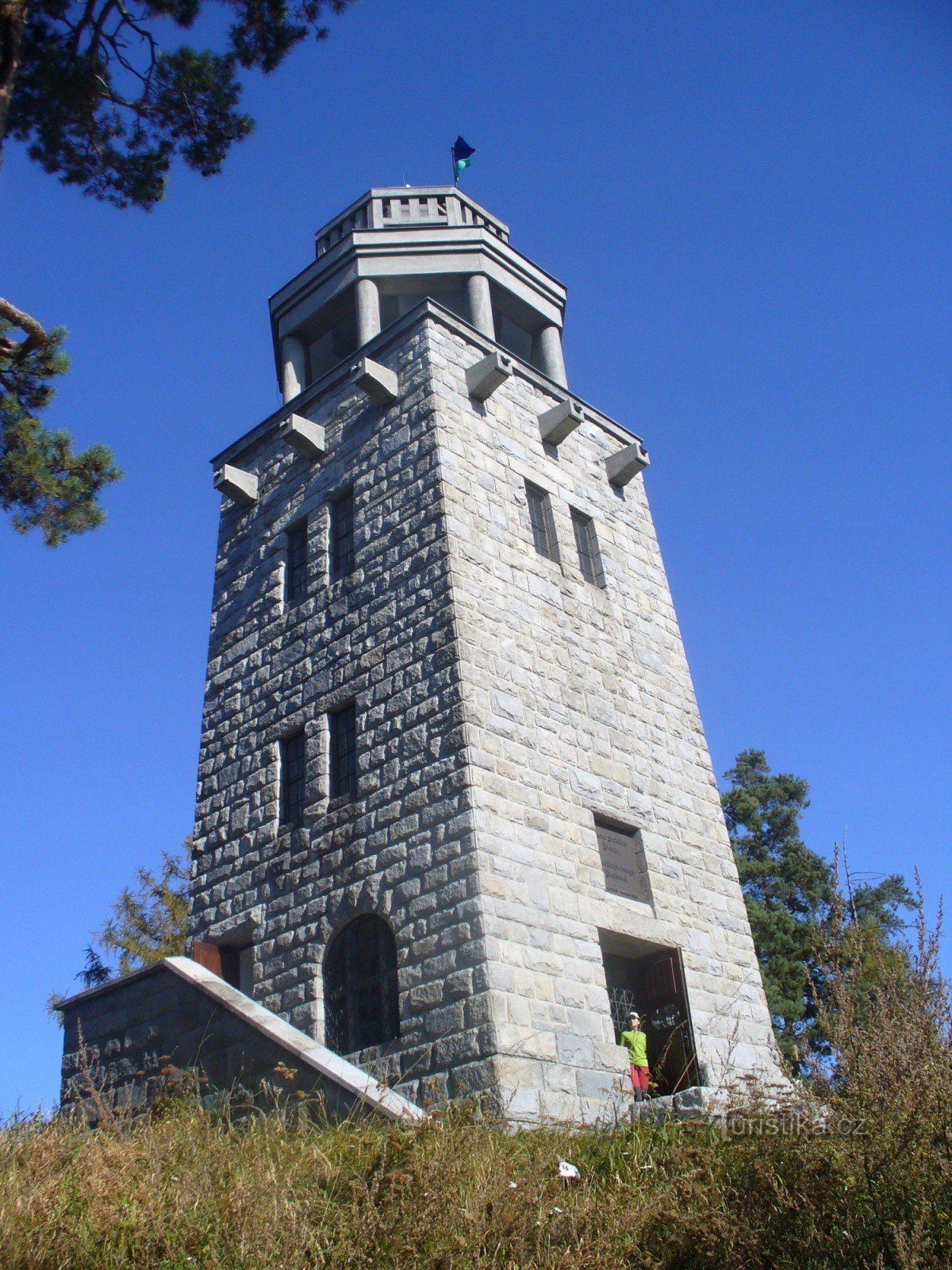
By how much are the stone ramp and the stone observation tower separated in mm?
273

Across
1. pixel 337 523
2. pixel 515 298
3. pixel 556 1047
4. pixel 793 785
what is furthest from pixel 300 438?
pixel 793 785

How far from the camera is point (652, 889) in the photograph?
36.1ft

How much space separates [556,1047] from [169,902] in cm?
1441

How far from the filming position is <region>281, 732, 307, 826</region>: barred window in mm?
11539

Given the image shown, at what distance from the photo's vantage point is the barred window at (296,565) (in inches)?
516

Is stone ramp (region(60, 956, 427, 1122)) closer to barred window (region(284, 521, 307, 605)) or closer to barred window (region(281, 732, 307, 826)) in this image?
barred window (region(281, 732, 307, 826))

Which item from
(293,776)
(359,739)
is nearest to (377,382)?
(359,739)

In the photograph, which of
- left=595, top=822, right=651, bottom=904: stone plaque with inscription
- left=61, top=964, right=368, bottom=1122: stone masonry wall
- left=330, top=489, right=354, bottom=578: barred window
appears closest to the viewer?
left=61, top=964, right=368, bottom=1122: stone masonry wall

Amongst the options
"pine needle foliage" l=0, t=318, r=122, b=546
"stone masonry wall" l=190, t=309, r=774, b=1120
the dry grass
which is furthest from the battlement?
the dry grass

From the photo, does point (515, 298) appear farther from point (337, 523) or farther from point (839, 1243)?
point (839, 1243)

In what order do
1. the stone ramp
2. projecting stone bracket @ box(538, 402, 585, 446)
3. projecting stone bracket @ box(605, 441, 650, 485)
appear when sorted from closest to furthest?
the stone ramp < projecting stone bracket @ box(538, 402, 585, 446) < projecting stone bracket @ box(605, 441, 650, 485)

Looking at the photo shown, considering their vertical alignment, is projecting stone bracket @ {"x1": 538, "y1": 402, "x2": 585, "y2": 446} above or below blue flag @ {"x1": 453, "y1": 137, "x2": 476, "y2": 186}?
below

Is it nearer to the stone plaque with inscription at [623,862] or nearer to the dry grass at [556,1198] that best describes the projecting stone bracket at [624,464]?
the stone plaque with inscription at [623,862]

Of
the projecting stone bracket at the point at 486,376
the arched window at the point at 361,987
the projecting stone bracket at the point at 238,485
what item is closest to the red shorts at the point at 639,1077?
the arched window at the point at 361,987
